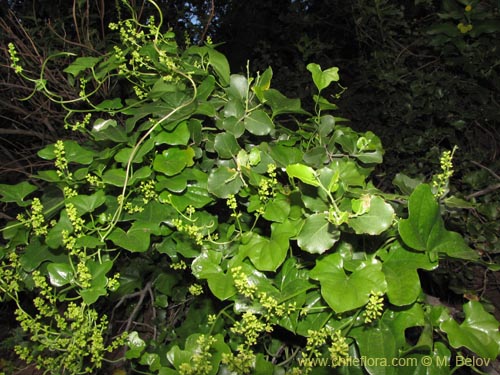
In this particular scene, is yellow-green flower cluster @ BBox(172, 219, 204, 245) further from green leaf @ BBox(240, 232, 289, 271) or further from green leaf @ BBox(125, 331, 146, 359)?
green leaf @ BBox(125, 331, 146, 359)

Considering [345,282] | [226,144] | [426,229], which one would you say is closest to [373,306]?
[345,282]

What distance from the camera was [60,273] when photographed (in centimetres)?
80

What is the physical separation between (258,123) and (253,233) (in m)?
0.24

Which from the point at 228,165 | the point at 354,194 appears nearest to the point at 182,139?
the point at 228,165

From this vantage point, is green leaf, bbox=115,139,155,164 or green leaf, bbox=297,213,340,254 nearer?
green leaf, bbox=297,213,340,254

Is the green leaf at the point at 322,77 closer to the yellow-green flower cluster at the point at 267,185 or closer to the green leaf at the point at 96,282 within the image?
the yellow-green flower cluster at the point at 267,185

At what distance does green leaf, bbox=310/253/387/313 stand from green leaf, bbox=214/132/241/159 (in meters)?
0.29

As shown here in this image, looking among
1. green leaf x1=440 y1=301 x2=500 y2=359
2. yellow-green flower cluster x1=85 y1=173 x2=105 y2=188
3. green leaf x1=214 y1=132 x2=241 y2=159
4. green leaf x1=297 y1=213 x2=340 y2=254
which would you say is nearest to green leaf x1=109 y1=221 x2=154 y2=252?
yellow-green flower cluster x1=85 y1=173 x2=105 y2=188

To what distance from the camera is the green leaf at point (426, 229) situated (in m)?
0.67

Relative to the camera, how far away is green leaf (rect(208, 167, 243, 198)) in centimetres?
79

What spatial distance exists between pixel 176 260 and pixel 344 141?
0.48 meters

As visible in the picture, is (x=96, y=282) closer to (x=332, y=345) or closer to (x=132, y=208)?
(x=132, y=208)

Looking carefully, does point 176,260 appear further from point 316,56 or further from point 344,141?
point 316,56

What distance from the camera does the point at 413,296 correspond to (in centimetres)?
64
